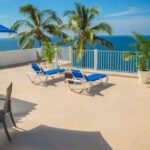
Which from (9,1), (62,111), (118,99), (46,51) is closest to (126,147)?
(62,111)

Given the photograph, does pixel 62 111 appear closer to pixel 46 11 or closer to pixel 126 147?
pixel 126 147

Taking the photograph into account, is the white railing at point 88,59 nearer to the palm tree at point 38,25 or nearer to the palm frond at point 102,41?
the palm frond at point 102,41

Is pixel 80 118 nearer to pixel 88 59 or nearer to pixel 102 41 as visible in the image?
pixel 88 59

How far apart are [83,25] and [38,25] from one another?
14.9 ft

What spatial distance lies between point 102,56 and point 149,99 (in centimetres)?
490

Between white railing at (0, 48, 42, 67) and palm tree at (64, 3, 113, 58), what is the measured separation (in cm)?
267

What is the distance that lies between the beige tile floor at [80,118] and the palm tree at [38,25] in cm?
1055

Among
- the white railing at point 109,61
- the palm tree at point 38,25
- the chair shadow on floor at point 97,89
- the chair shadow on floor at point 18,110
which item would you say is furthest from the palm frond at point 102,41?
the chair shadow on floor at point 18,110

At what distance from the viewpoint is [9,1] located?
200ft

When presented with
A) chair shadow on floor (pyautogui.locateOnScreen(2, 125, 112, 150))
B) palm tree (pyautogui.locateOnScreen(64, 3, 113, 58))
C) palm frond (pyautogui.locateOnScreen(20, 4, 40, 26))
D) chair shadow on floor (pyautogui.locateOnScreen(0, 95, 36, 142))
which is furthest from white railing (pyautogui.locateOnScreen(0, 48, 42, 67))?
chair shadow on floor (pyautogui.locateOnScreen(2, 125, 112, 150))

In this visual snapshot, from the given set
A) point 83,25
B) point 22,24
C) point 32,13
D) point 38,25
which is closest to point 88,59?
point 83,25

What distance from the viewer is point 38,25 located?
62.5ft

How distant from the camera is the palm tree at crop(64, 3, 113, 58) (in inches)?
629

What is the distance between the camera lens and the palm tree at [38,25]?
62.4ft
